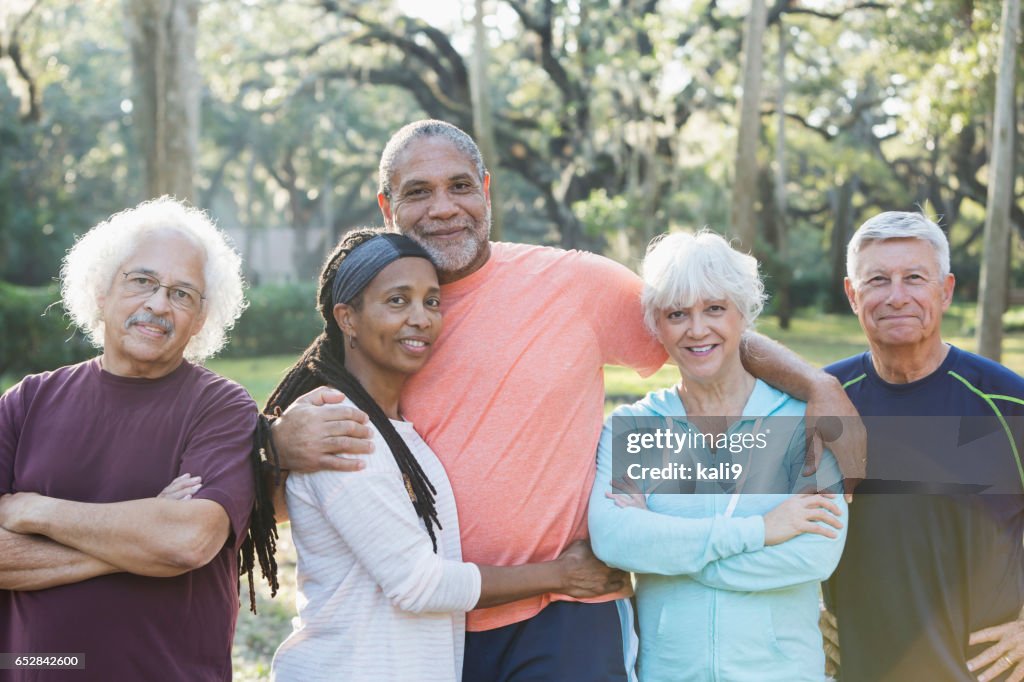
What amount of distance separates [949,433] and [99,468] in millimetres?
2724

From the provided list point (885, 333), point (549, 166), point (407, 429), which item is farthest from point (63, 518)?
point (549, 166)

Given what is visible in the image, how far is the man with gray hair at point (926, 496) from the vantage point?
10.4ft

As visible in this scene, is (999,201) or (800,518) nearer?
(800,518)

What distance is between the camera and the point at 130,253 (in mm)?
2918

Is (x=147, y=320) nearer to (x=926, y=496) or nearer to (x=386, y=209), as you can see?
(x=386, y=209)

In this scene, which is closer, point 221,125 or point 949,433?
point 949,433

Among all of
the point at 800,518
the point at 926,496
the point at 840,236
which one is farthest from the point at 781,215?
the point at 800,518

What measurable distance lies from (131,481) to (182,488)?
7.1 inches

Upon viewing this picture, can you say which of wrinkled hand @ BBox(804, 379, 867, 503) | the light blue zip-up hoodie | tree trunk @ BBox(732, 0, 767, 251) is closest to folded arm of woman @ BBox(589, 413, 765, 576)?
the light blue zip-up hoodie

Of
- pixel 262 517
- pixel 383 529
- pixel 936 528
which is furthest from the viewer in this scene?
pixel 936 528

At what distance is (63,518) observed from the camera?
8.58 feet

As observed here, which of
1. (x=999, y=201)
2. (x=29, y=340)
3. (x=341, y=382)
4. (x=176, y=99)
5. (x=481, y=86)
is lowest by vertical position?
(x=29, y=340)

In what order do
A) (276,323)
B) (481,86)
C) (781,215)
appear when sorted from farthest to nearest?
(781,215), (276,323), (481,86)

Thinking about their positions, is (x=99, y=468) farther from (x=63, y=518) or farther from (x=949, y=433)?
(x=949, y=433)
